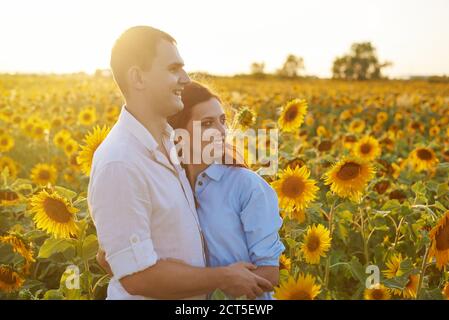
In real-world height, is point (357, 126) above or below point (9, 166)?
above

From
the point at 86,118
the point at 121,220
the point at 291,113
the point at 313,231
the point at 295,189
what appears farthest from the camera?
the point at 86,118

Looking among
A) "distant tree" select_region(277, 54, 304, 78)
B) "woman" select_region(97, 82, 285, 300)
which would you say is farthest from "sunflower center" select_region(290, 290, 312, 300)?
"distant tree" select_region(277, 54, 304, 78)

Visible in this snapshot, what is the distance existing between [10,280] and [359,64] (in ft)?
144

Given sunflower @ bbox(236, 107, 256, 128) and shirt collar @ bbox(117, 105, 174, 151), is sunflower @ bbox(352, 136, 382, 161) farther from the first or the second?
shirt collar @ bbox(117, 105, 174, 151)

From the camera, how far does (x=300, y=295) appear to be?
226 cm

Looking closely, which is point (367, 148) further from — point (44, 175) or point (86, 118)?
point (86, 118)

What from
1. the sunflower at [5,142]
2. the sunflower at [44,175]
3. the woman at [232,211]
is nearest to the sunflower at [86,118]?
the sunflower at [5,142]

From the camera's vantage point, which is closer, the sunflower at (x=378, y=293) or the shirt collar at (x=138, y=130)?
the shirt collar at (x=138, y=130)

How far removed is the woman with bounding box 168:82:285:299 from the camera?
2.15 metres

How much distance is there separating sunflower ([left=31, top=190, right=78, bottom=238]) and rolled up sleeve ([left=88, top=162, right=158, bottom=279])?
0.73m

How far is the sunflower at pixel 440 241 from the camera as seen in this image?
245 centimetres

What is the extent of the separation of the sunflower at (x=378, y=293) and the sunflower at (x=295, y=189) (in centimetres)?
56

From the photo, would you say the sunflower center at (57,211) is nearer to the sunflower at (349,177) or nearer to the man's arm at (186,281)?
the man's arm at (186,281)

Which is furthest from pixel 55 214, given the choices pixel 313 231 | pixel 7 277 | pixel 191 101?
pixel 313 231
